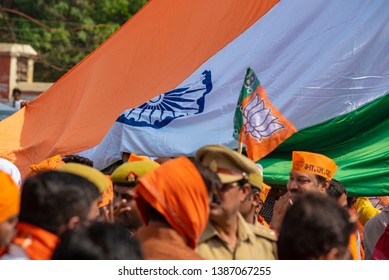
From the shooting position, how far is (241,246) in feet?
13.0

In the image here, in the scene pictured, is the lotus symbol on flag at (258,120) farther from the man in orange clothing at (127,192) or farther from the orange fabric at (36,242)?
the orange fabric at (36,242)

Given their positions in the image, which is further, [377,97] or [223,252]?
[377,97]

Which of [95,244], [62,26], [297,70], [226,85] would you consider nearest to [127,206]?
[95,244]

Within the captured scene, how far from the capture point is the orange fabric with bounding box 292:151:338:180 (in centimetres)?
606

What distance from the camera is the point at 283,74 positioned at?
24.2 ft

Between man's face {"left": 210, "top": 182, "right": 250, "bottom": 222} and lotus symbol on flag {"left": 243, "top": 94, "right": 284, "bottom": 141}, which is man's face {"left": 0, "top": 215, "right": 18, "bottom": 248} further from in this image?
lotus symbol on flag {"left": 243, "top": 94, "right": 284, "bottom": 141}

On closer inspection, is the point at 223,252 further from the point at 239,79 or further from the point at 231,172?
the point at 239,79

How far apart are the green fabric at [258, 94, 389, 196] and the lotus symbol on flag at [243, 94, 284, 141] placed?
22 cm

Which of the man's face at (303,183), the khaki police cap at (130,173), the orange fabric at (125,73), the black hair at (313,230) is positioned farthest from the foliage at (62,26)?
the black hair at (313,230)

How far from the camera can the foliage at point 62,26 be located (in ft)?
79.5

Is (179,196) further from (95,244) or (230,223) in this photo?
(95,244)

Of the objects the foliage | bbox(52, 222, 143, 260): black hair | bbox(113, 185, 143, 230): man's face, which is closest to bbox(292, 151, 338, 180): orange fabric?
bbox(113, 185, 143, 230): man's face
